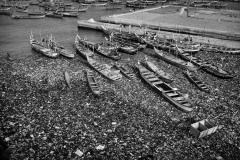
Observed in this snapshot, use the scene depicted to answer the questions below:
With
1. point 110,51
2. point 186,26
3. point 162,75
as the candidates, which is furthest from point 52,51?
point 186,26

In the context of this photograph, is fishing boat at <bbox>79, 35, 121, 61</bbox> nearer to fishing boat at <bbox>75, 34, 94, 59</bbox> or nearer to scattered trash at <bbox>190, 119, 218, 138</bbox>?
fishing boat at <bbox>75, 34, 94, 59</bbox>

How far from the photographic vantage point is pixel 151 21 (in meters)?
63.9

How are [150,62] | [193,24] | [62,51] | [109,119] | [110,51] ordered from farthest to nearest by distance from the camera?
[193,24], [110,51], [62,51], [150,62], [109,119]

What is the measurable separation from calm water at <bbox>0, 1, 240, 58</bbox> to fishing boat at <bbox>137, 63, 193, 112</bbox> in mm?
19990

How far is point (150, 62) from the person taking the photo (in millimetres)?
34094

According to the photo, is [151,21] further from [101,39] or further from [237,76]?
[237,76]

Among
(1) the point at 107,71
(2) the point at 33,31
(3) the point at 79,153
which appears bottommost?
(3) the point at 79,153

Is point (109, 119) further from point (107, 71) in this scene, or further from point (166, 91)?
point (107, 71)

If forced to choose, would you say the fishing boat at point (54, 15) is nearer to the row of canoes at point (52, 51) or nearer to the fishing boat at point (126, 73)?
the row of canoes at point (52, 51)

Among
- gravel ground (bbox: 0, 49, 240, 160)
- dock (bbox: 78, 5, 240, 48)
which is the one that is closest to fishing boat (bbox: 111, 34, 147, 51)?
dock (bbox: 78, 5, 240, 48)

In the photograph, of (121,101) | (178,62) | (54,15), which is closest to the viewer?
(121,101)

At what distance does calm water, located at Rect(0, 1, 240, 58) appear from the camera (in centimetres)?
4394

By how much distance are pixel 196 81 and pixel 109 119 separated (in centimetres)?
1341

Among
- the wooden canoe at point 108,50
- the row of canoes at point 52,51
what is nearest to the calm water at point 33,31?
the row of canoes at point 52,51
